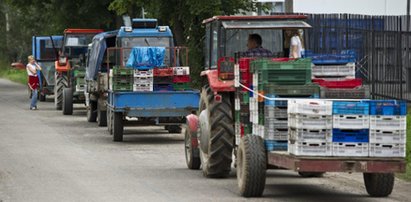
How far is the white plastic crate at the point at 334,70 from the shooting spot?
14938 millimetres

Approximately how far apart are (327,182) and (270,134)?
284 cm

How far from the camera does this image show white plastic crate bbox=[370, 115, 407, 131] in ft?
42.4

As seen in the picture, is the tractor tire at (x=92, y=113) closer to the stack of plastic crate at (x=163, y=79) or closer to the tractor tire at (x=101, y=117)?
the tractor tire at (x=101, y=117)

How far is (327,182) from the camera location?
16328 millimetres

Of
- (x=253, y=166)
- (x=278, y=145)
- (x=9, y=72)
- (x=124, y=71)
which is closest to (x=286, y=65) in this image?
(x=278, y=145)

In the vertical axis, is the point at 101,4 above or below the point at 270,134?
above

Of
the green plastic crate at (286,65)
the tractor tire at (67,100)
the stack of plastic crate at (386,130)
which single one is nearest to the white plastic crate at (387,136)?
the stack of plastic crate at (386,130)

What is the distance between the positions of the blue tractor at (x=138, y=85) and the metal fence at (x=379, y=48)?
375 cm

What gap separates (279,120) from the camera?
13.7 m

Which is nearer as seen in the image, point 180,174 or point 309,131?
point 309,131

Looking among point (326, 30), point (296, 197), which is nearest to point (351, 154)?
point (296, 197)

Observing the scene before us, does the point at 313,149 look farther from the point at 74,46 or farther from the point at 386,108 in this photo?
the point at 74,46

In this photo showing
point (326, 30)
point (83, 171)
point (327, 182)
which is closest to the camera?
point (327, 182)

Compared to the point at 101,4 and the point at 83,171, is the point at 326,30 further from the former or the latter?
the point at 101,4
